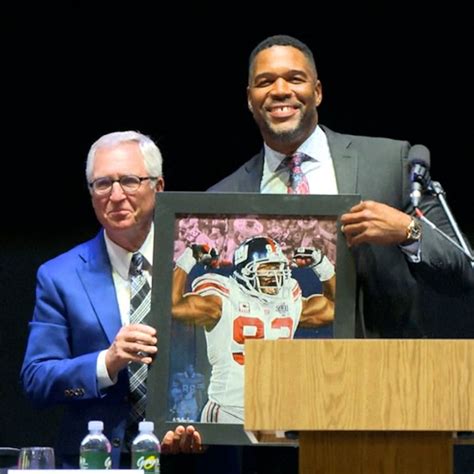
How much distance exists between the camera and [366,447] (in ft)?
10.0

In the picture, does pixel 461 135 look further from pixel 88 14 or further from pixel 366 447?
pixel 366 447

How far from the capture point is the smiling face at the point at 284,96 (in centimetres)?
420

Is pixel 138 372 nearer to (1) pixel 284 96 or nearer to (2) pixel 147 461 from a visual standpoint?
(2) pixel 147 461

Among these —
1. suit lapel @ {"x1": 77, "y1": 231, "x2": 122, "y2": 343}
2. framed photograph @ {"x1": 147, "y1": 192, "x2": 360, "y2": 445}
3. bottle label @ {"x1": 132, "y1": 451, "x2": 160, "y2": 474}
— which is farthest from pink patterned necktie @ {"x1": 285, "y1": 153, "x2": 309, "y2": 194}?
bottle label @ {"x1": 132, "y1": 451, "x2": 160, "y2": 474}

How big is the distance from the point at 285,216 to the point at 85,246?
0.80 m

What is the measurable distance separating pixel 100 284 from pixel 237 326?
61cm

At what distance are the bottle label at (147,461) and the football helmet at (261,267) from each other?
50 cm

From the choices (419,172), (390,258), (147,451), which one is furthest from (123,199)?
(419,172)

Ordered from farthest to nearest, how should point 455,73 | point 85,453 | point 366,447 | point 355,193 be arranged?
point 455,73
point 355,193
point 85,453
point 366,447

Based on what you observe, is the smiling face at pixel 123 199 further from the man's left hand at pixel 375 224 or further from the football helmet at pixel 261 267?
the man's left hand at pixel 375 224

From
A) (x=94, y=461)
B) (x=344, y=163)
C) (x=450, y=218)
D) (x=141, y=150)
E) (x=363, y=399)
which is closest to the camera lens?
(x=363, y=399)

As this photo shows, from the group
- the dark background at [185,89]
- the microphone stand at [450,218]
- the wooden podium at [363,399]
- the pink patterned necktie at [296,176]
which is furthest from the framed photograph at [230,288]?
the dark background at [185,89]

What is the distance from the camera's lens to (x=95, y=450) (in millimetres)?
3811

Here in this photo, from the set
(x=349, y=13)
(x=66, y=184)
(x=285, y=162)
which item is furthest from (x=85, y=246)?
(x=349, y=13)
